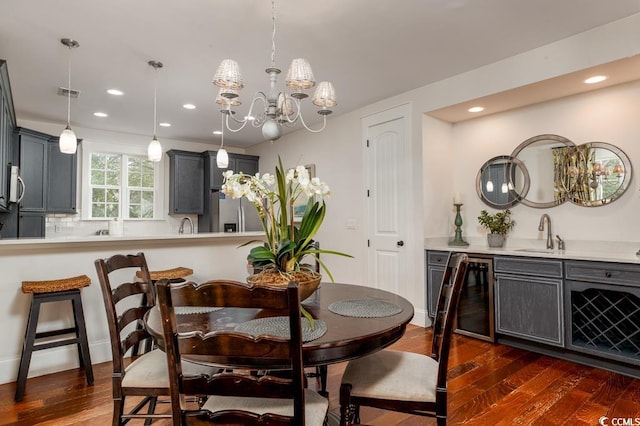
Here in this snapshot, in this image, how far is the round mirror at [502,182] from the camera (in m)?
3.71

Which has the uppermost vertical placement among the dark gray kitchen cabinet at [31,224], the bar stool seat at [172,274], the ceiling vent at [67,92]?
the ceiling vent at [67,92]

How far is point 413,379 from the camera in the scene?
5.14ft

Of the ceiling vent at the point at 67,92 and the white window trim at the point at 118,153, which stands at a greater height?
the ceiling vent at the point at 67,92

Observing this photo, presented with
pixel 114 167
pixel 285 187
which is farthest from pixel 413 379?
pixel 114 167

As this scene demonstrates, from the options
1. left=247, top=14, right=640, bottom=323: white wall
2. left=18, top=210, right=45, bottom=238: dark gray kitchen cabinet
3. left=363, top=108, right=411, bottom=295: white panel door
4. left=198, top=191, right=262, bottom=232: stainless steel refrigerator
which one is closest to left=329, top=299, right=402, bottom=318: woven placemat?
left=247, top=14, right=640, bottom=323: white wall

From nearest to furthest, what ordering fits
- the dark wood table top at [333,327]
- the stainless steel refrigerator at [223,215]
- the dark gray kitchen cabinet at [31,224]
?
1. the dark wood table top at [333,327]
2. the dark gray kitchen cabinet at [31,224]
3. the stainless steel refrigerator at [223,215]

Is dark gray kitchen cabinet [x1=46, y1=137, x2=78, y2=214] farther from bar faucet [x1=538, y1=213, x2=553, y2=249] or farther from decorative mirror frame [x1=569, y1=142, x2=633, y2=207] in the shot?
decorative mirror frame [x1=569, y1=142, x2=633, y2=207]

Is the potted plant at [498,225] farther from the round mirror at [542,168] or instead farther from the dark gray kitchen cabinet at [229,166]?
the dark gray kitchen cabinet at [229,166]

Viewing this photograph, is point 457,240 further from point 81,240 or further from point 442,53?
point 81,240

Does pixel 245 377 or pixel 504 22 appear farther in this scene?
pixel 504 22

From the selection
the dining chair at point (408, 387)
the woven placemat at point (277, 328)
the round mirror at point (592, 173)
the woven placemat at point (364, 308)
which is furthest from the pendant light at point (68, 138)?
the round mirror at point (592, 173)

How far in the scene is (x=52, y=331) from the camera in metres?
2.66

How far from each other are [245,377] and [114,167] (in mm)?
5645

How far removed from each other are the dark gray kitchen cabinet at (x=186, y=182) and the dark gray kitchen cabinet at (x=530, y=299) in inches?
186
